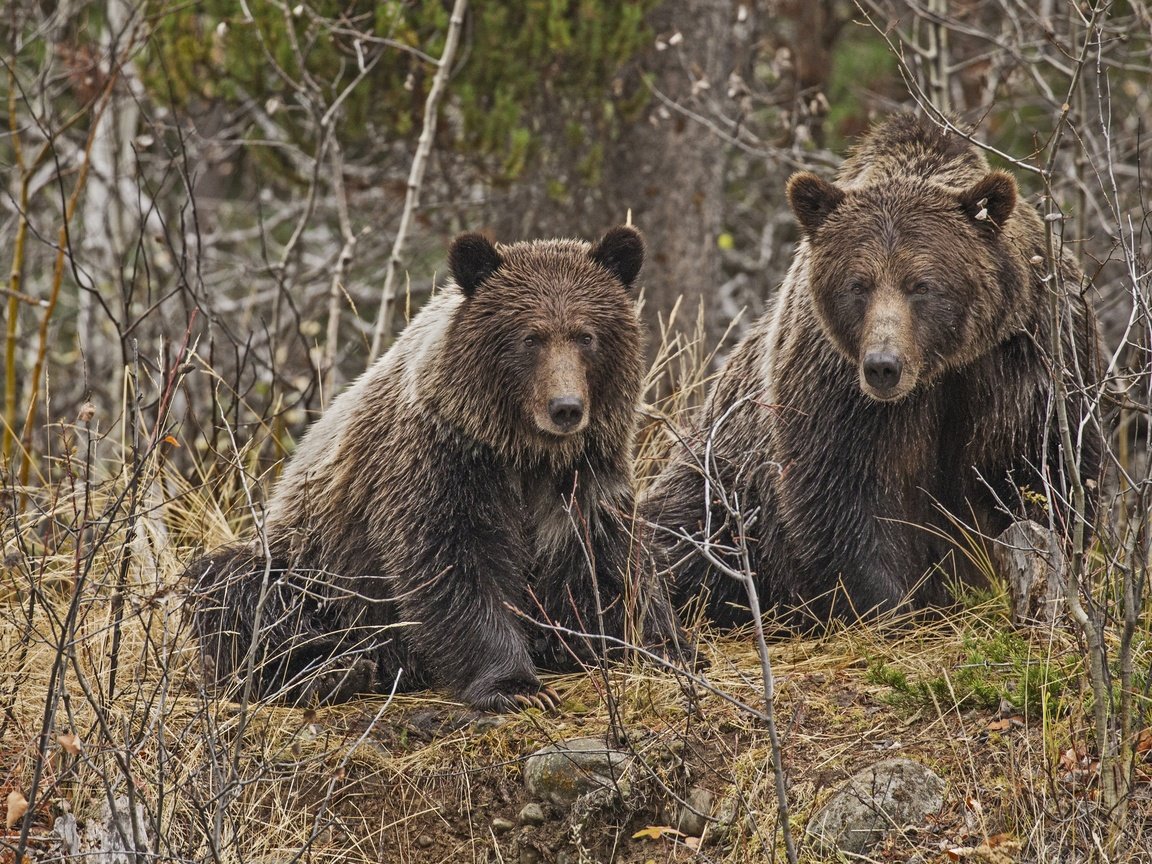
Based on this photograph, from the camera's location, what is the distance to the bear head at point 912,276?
17.5 feet

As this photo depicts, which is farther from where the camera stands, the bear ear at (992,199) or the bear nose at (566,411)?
the bear ear at (992,199)

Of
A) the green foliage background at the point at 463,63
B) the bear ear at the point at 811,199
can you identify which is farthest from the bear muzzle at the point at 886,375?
the green foliage background at the point at 463,63

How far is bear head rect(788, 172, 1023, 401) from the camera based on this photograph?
532cm

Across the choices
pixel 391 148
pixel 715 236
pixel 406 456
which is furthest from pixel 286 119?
pixel 406 456

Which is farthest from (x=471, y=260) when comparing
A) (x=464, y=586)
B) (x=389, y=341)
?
(x=389, y=341)

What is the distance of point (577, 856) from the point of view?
Result: 466 cm

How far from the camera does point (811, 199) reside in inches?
225

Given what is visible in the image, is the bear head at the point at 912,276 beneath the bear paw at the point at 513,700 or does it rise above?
above

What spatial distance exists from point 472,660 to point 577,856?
2.74ft

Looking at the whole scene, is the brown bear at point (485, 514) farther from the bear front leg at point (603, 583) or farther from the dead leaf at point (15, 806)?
the dead leaf at point (15, 806)

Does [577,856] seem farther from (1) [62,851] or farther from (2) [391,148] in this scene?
(2) [391,148]

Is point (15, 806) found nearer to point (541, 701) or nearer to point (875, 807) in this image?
point (541, 701)

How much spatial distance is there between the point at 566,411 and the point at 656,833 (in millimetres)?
1431

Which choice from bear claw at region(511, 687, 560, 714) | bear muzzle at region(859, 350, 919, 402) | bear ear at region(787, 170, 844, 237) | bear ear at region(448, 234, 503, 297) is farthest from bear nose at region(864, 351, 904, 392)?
bear claw at region(511, 687, 560, 714)
